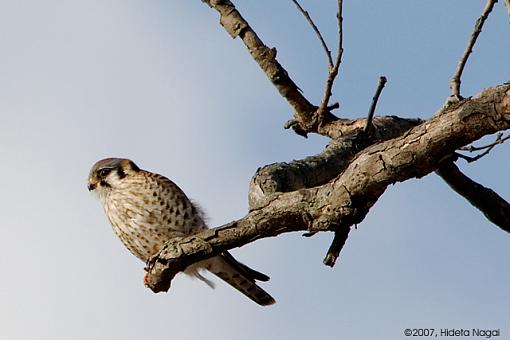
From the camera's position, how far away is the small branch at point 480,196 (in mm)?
4980

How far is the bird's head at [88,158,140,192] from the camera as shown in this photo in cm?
648

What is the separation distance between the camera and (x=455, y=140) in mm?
3443

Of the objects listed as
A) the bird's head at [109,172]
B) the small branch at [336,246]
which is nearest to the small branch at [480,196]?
the small branch at [336,246]

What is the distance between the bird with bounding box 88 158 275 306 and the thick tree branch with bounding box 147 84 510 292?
1.79 meters

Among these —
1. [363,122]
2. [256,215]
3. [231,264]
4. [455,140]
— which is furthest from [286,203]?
[231,264]

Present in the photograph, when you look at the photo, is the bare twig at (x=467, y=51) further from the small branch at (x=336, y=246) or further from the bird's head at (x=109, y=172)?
the bird's head at (x=109, y=172)

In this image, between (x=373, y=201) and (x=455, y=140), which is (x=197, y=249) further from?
(x=455, y=140)

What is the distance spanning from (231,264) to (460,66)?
2.16 meters

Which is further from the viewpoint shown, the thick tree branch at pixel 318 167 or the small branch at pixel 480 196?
the small branch at pixel 480 196

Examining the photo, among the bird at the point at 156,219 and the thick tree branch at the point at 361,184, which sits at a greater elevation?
the bird at the point at 156,219

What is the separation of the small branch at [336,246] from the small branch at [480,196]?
132 cm

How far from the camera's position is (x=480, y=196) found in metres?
5.04

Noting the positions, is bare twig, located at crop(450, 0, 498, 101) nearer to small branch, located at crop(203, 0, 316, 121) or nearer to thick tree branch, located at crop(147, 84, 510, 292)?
thick tree branch, located at crop(147, 84, 510, 292)

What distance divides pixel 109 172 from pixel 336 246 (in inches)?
122
